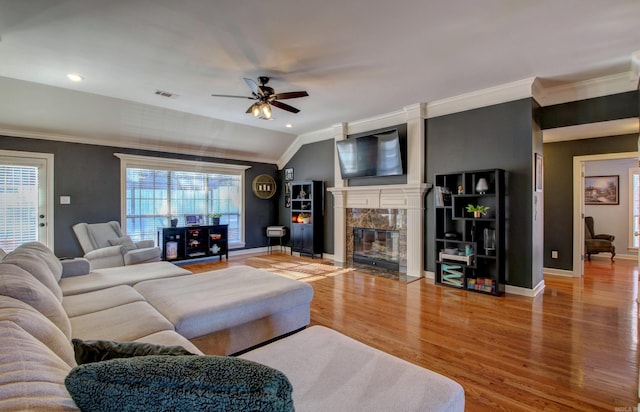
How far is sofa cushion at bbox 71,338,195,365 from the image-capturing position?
103cm

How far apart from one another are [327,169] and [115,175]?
13.5ft

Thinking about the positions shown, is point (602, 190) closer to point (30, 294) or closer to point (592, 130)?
point (592, 130)

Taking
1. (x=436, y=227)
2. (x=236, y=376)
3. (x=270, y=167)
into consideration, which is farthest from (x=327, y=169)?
(x=236, y=376)

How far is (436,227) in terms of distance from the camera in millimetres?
4703

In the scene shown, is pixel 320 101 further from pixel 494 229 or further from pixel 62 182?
pixel 62 182

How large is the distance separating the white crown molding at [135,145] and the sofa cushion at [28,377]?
5298mm

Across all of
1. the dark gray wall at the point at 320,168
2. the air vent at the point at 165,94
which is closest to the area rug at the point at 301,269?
the dark gray wall at the point at 320,168

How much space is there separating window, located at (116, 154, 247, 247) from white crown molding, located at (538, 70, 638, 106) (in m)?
6.01

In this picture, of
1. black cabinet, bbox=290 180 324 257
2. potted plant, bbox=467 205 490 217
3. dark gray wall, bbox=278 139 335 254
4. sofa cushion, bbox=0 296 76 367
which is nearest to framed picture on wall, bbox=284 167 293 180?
dark gray wall, bbox=278 139 335 254

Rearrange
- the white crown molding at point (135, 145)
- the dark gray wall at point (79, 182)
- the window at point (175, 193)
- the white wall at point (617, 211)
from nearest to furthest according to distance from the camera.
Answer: the white crown molding at point (135, 145)
the dark gray wall at point (79, 182)
the window at point (175, 193)
the white wall at point (617, 211)

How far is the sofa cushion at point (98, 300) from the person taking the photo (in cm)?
223

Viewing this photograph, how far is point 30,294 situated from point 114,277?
66.8 inches

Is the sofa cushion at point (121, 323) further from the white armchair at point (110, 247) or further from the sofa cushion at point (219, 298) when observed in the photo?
the white armchair at point (110, 247)

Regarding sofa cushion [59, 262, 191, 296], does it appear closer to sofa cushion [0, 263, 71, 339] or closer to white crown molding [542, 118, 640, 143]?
sofa cushion [0, 263, 71, 339]
